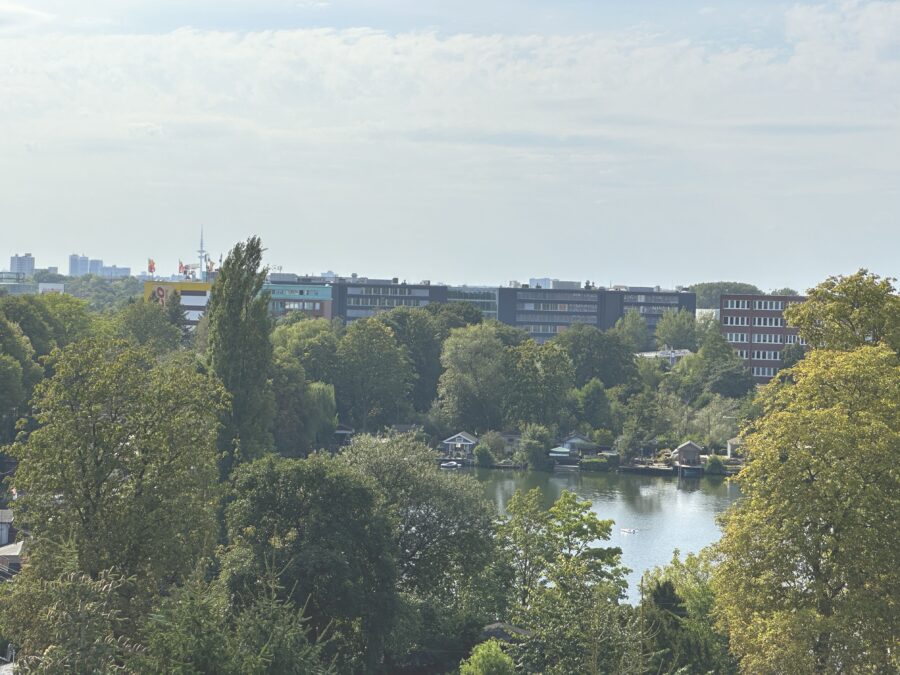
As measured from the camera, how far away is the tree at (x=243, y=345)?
148 ft

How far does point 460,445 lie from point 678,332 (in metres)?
54.6

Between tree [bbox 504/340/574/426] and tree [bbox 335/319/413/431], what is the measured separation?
7267 mm

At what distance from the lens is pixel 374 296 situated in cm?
13475

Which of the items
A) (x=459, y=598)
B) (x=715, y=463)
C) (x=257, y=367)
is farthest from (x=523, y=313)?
(x=459, y=598)

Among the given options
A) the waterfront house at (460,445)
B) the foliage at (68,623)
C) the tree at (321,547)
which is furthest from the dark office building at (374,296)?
the foliage at (68,623)

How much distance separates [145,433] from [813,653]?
42.8ft

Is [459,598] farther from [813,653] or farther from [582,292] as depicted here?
[582,292]

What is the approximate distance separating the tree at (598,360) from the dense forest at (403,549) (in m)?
54.0

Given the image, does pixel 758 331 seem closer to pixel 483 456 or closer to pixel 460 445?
pixel 460 445

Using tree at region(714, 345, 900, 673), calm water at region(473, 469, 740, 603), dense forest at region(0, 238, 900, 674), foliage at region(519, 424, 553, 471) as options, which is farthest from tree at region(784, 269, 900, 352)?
foliage at region(519, 424, 553, 471)

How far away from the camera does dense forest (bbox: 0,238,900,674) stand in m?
19.1

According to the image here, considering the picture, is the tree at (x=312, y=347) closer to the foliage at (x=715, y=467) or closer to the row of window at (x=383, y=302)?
the foliage at (x=715, y=467)

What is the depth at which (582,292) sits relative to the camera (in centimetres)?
14312

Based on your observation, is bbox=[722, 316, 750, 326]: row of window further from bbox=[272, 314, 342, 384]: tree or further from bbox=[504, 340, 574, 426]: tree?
bbox=[272, 314, 342, 384]: tree
